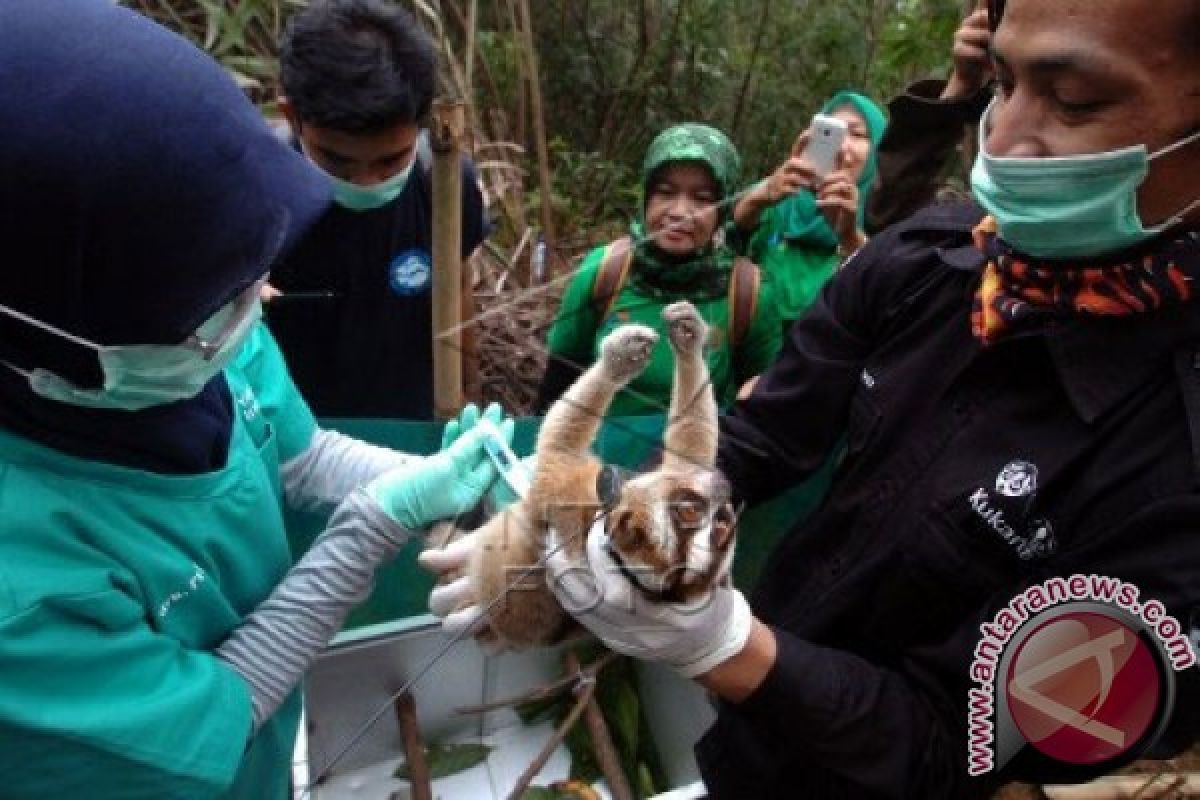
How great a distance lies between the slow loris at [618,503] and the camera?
1065mm

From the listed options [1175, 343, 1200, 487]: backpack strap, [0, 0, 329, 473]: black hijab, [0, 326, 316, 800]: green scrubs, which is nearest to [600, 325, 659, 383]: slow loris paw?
[0, 0, 329, 473]: black hijab

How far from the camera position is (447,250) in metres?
1.72

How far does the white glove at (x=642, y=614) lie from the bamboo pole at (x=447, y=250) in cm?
72

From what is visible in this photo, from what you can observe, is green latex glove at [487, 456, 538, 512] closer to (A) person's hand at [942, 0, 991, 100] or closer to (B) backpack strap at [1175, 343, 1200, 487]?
(B) backpack strap at [1175, 343, 1200, 487]

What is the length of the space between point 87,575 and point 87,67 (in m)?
0.61

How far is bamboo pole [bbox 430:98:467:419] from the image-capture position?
153 centimetres

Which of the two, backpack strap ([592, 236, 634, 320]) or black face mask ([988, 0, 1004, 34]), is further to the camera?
backpack strap ([592, 236, 634, 320])

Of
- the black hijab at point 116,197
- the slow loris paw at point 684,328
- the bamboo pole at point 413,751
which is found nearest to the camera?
the black hijab at point 116,197

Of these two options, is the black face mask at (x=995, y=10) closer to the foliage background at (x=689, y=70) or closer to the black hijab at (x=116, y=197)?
the black hijab at (x=116, y=197)

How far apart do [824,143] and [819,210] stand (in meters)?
0.23

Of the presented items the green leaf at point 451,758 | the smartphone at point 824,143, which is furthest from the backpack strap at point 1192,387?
the green leaf at point 451,758

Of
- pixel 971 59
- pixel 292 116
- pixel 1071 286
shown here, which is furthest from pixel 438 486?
pixel 971 59

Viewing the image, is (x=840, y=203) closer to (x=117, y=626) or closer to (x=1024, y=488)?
(x=1024, y=488)

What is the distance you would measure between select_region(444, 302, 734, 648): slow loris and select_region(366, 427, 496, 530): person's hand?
0.46ft
